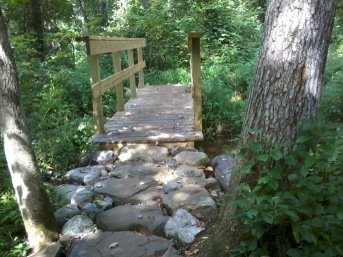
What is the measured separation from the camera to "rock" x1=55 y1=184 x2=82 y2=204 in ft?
13.5

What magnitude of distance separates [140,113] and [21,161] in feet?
A: 14.2

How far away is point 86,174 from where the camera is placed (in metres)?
4.69

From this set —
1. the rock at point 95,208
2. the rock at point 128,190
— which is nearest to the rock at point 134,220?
the rock at point 95,208

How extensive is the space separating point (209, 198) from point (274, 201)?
171 centimetres

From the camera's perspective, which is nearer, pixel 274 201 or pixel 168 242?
pixel 274 201

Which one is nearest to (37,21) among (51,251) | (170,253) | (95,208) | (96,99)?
(96,99)

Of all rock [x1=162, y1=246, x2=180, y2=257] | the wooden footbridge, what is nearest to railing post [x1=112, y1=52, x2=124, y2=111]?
the wooden footbridge

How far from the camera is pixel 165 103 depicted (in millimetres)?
8234

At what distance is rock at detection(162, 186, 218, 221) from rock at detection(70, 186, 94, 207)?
0.83 m

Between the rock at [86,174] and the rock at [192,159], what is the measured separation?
41.9 inches

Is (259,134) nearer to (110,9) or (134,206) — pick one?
(134,206)

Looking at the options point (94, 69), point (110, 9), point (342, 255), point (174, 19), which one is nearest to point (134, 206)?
point (342, 255)

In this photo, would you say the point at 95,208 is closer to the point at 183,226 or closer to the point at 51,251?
the point at 51,251

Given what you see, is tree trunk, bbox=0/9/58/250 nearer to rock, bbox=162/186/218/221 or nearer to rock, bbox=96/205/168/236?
rock, bbox=96/205/168/236
